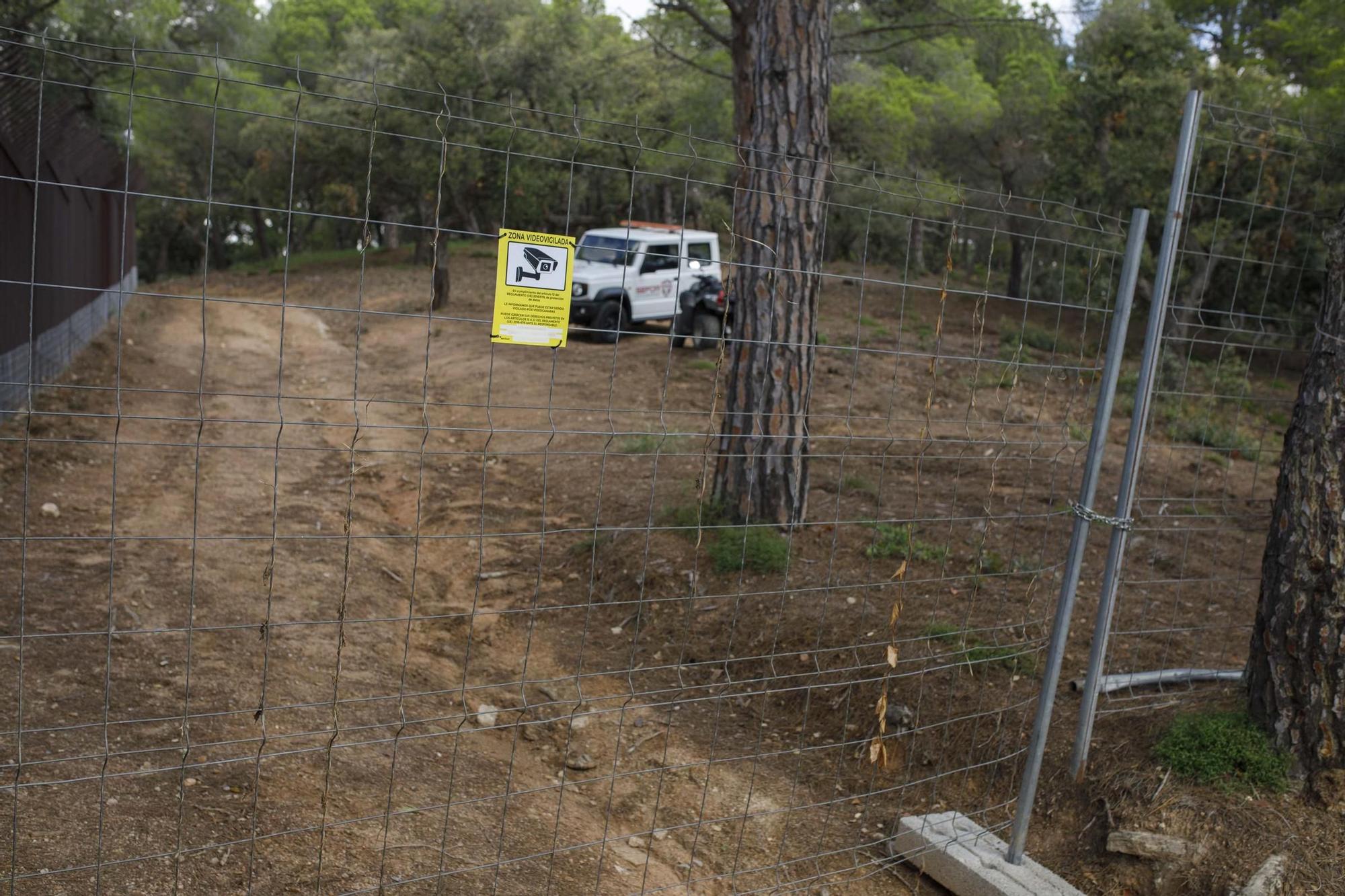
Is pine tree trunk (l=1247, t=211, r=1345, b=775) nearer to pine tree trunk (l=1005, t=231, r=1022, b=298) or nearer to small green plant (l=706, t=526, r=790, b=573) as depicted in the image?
small green plant (l=706, t=526, r=790, b=573)

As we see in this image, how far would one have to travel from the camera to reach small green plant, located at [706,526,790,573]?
593 centimetres

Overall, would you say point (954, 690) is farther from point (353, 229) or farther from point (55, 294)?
point (353, 229)

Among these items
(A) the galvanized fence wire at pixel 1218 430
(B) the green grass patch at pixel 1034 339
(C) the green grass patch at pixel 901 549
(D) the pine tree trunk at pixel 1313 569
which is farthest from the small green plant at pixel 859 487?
(B) the green grass patch at pixel 1034 339

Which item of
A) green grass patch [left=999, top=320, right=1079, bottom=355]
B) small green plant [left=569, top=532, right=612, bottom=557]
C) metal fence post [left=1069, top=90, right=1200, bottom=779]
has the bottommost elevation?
small green plant [left=569, top=532, right=612, bottom=557]

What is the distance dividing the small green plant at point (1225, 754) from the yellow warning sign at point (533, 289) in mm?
2698

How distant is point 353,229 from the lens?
143ft

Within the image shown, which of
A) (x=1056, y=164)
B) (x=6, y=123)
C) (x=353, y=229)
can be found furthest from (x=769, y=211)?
(x=353, y=229)

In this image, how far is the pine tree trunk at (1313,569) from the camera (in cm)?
355

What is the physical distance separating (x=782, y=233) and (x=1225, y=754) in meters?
3.53

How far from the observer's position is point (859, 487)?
762 cm

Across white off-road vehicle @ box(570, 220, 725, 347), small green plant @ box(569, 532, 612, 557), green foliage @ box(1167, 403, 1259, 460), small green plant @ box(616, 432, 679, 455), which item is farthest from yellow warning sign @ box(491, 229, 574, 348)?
white off-road vehicle @ box(570, 220, 725, 347)

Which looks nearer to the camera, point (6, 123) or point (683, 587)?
point (683, 587)

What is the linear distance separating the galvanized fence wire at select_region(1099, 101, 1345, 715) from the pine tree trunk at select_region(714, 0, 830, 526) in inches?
73.9

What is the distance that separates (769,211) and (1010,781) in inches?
127
